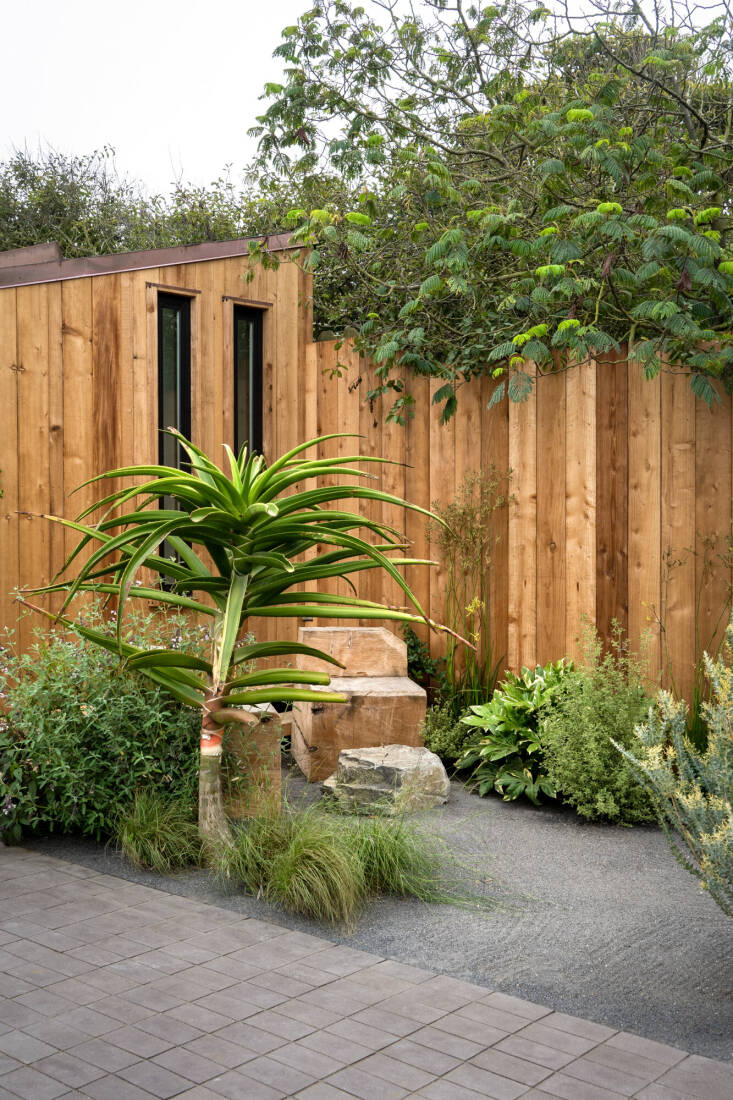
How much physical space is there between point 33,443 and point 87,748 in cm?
228

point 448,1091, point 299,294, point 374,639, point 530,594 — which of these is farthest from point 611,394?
point 448,1091

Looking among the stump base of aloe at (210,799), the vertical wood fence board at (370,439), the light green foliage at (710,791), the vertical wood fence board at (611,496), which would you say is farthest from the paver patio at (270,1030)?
the vertical wood fence board at (370,439)

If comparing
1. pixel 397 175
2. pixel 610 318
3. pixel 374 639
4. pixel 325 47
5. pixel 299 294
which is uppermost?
pixel 325 47

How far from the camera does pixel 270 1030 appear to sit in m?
2.73

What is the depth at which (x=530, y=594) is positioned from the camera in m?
5.95

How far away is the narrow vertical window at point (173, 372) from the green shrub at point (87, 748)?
88.5 inches

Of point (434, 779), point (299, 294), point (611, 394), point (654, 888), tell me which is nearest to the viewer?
point (654, 888)

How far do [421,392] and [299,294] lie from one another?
1.34 metres

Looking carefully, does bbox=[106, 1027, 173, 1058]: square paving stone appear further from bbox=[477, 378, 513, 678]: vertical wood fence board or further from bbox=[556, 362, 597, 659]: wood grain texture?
bbox=[477, 378, 513, 678]: vertical wood fence board

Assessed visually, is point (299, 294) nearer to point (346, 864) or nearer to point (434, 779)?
point (434, 779)

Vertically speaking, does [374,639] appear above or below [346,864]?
above

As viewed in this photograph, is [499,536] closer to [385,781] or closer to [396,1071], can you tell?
[385,781]

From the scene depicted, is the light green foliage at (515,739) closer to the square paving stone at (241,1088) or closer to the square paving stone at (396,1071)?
the square paving stone at (396,1071)

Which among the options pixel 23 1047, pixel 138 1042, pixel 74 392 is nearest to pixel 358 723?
pixel 74 392
